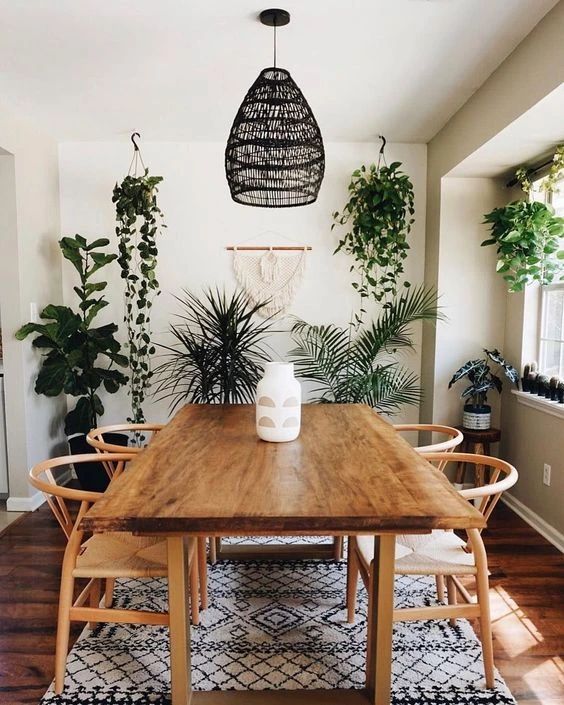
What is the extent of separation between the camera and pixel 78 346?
3.75 metres

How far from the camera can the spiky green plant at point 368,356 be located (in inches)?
147

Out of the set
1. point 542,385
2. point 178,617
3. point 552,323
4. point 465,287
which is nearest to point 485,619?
point 178,617

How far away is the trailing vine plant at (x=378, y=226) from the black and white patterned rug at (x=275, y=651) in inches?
85.2

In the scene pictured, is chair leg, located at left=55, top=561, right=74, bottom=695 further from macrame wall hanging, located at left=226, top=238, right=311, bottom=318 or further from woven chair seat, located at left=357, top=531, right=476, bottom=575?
macrame wall hanging, located at left=226, top=238, right=311, bottom=318

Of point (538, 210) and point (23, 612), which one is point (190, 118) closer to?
point (538, 210)

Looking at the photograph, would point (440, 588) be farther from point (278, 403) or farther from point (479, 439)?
point (479, 439)

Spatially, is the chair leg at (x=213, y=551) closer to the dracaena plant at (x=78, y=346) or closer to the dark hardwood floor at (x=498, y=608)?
the dark hardwood floor at (x=498, y=608)

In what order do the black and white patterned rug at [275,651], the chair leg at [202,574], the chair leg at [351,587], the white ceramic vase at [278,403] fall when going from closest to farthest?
the black and white patterned rug at [275,651] < the white ceramic vase at [278,403] < the chair leg at [351,587] < the chair leg at [202,574]

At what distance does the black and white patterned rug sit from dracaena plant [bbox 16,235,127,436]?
1551 millimetres

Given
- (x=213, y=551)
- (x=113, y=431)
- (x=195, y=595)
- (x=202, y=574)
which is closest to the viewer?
(x=195, y=595)

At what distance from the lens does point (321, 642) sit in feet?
6.96

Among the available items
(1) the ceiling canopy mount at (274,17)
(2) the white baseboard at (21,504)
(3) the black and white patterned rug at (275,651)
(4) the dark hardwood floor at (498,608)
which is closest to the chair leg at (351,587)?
(3) the black and white patterned rug at (275,651)

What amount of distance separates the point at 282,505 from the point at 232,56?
224 cm

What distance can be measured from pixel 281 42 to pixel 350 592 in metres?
2.47
